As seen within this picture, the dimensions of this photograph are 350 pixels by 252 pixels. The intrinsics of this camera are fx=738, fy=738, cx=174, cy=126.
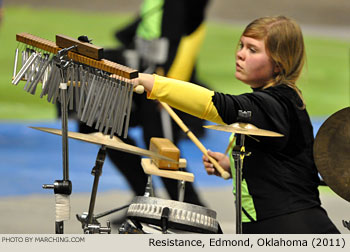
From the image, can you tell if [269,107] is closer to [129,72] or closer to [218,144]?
[129,72]

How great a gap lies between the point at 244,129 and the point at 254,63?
540 millimetres

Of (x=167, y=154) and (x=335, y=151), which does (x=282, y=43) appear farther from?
(x=167, y=154)

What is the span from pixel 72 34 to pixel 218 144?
1.49m

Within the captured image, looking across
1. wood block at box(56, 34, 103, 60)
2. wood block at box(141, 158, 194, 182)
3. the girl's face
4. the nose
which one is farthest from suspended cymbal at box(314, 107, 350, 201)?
wood block at box(56, 34, 103, 60)

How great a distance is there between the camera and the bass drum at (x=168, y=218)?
304 centimetres

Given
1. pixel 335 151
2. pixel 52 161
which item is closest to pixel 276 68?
pixel 335 151

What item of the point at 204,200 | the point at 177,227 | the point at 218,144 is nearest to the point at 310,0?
the point at 218,144

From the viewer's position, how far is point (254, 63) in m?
3.37

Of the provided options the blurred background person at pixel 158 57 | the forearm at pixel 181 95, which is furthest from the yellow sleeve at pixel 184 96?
the blurred background person at pixel 158 57

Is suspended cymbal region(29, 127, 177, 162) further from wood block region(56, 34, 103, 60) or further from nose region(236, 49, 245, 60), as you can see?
nose region(236, 49, 245, 60)

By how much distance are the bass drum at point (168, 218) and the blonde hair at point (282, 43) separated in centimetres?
71

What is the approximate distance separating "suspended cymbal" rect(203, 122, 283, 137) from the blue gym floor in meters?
2.74

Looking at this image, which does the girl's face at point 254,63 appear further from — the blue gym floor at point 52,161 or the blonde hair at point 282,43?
the blue gym floor at point 52,161

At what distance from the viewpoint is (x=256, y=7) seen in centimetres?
603
